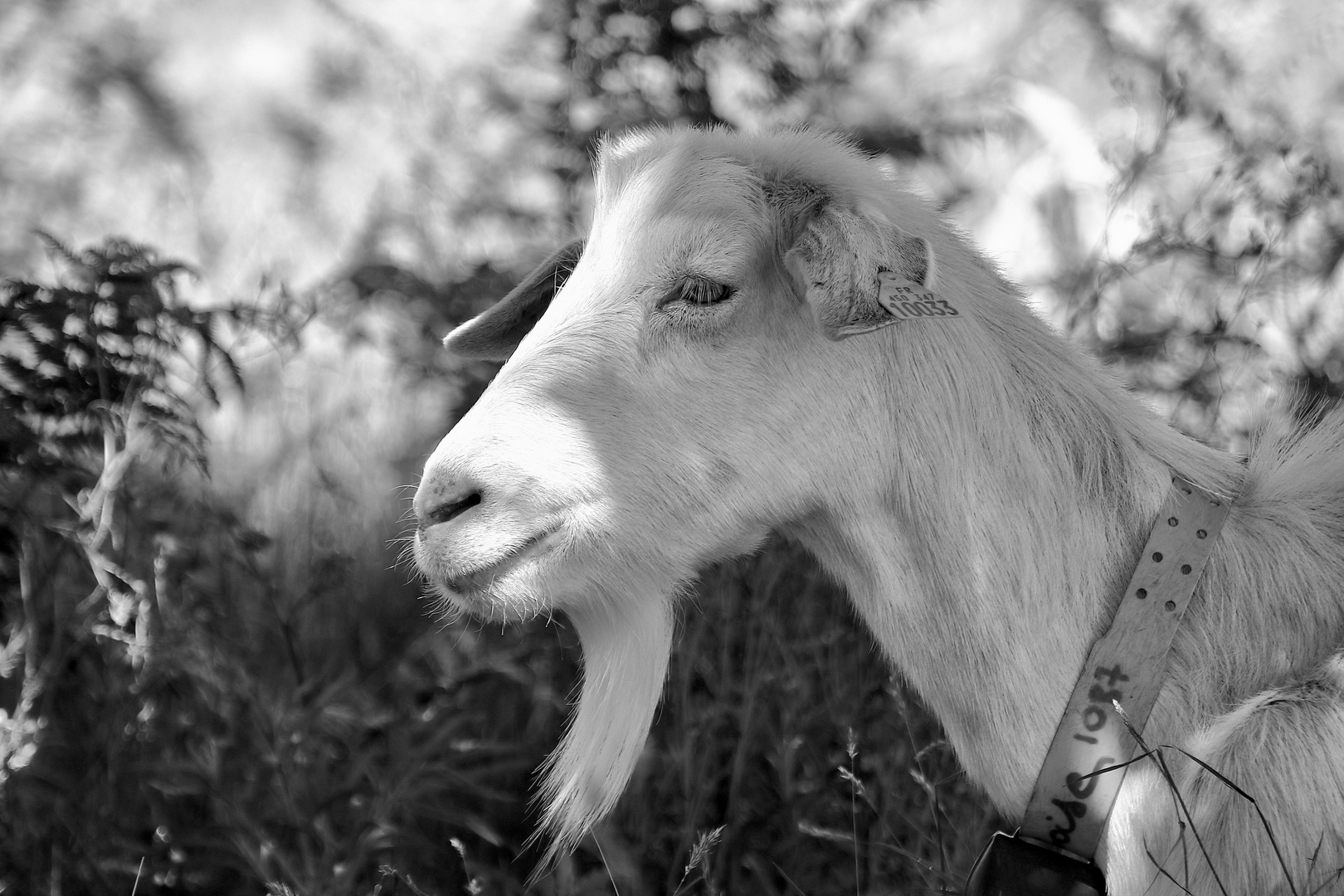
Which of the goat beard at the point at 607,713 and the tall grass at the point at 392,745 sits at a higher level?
the goat beard at the point at 607,713

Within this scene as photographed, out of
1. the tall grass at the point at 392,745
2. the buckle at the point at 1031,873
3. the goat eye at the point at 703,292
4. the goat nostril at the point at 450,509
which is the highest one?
the goat eye at the point at 703,292

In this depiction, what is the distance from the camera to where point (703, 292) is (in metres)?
2.49

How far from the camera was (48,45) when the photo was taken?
8664 millimetres

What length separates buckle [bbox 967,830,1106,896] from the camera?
7.20ft

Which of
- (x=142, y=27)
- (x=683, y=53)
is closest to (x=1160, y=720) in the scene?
(x=683, y=53)

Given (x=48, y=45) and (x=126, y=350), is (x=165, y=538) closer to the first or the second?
(x=126, y=350)

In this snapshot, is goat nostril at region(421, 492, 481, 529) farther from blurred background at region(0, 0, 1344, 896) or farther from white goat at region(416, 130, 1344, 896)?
blurred background at region(0, 0, 1344, 896)

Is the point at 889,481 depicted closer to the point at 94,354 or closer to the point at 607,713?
the point at 607,713

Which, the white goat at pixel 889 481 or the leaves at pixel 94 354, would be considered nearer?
the white goat at pixel 889 481

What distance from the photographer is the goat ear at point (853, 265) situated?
88.7 inches

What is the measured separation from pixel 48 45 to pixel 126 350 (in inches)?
256

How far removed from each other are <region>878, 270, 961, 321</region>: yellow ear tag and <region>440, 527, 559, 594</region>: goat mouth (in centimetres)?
75

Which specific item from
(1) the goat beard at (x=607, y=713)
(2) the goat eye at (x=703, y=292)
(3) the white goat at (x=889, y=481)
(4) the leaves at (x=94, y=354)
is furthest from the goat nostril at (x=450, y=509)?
(4) the leaves at (x=94, y=354)

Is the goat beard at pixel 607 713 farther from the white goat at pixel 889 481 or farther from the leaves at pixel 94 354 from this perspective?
the leaves at pixel 94 354
